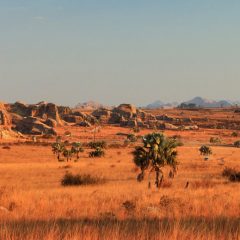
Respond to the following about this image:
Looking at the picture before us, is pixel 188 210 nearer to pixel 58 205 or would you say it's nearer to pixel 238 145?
pixel 58 205

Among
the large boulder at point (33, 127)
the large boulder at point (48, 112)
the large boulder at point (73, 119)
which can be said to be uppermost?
the large boulder at point (48, 112)

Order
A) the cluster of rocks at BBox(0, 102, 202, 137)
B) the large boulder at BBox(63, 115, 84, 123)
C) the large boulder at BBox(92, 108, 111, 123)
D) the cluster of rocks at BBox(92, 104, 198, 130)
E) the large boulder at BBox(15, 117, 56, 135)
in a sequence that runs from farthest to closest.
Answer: the large boulder at BBox(92, 108, 111, 123), the large boulder at BBox(63, 115, 84, 123), the cluster of rocks at BBox(92, 104, 198, 130), the cluster of rocks at BBox(0, 102, 202, 137), the large boulder at BBox(15, 117, 56, 135)

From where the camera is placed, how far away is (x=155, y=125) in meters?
140

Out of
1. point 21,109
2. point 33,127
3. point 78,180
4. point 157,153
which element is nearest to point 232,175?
point 157,153

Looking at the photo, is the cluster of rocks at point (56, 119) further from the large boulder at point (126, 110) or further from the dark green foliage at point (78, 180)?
the dark green foliage at point (78, 180)

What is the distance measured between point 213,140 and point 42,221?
84.2 meters


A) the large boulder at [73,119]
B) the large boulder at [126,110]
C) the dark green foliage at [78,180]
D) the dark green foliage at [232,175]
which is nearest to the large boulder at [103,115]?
the large boulder at [126,110]

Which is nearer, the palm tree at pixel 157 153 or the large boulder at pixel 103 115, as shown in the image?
the palm tree at pixel 157 153

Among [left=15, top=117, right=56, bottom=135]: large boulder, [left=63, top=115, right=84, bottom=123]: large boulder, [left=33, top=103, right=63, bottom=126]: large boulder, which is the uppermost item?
[left=33, top=103, right=63, bottom=126]: large boulder

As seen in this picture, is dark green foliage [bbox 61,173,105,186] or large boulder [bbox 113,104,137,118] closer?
dark green foliage [bbox 61,173,105,186]

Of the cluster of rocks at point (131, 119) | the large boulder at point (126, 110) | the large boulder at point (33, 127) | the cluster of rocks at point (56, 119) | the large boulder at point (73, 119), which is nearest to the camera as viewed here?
the large boulder at point (33, 127)

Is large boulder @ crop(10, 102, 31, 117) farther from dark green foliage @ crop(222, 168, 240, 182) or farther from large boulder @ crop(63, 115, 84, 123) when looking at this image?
dark green foliage @ crop(222, 168, 240, 182)

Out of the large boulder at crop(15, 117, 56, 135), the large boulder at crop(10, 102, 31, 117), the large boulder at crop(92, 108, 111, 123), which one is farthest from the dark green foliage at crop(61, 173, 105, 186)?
the large boulder at crop(92, 108, 111, 123)

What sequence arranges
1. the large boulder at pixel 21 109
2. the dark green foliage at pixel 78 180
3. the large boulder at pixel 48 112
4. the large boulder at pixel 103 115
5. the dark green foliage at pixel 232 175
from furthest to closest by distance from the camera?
1. the large boulder at pixel 103 115
2. the large boulder at pixel 21 109
3. the large boulder at pixel 48 112
4. the dark green foliage at pixel 232 175
5. the dark green foliage at pixel 78 180
